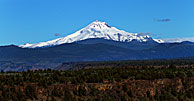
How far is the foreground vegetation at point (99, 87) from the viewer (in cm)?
3255

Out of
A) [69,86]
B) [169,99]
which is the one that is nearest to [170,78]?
[169,99]

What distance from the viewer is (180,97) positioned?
40531mm

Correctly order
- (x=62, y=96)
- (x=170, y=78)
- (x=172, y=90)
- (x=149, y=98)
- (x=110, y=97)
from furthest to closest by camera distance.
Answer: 1. (x=170, y=78)
2. (x=172, y=90)
3. (x=149, y=98)
4. (x=110, y=97)
5. (x=62, y=96)

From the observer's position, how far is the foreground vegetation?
32.5 m

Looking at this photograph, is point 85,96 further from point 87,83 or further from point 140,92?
point 140,92

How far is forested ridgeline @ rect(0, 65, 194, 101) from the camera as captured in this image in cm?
3256

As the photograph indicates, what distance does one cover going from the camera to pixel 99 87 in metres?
36.7

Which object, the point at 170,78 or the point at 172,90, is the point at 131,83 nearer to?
the point at 172,90

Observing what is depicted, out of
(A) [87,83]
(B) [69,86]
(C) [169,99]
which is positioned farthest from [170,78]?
(B) [69,86]

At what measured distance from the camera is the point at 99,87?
36688 millimetres

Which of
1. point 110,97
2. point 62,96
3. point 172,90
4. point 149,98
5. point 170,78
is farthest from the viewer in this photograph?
point 170,78

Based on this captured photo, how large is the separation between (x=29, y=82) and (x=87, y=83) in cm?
535

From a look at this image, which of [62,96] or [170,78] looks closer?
[62,96]

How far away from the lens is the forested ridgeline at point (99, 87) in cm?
3256
